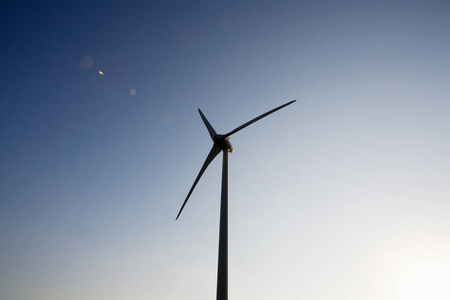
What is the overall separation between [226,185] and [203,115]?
46.8ft

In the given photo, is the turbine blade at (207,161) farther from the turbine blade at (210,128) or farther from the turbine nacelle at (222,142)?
the turbine blade at (210,128)

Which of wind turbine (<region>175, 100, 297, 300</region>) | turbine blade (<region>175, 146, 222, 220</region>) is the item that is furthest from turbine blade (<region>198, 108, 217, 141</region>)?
turbine blade (<region>175, 146, 222, 220</region>)

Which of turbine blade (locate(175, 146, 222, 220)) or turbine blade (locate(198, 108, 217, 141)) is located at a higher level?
turbine blade (locate(198, 108, 217, 141))

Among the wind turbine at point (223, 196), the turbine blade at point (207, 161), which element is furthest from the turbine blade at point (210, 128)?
the turbine blade at point (207, 161)

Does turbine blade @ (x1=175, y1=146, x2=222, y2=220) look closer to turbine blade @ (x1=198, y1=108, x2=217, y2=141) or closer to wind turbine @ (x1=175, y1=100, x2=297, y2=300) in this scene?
wind turbine @ (x1=175, y1=100, x2=297, y2=300)

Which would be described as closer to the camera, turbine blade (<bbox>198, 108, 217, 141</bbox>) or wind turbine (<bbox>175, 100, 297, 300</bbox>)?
wind turbine (<bbox>175, 100, 297, 300</bbox>)

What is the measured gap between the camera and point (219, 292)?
17.8m

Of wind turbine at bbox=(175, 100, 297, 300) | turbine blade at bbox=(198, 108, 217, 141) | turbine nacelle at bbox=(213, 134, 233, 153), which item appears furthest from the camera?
turbine blade at bbox=(198, 108, 217, 141)

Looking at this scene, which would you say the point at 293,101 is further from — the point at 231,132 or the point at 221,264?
the point at 221,264

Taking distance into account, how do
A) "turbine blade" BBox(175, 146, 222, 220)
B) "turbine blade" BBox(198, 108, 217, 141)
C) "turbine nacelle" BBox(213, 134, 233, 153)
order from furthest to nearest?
1. "turbine blade" BBox(198, 108, 217, 141)
2. "turbine blade" BBox(175, 146, 222, 220)
3. "turbine nacelle" BBox(213, 134, 233, 153)

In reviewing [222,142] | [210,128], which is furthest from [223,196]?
[210,128]

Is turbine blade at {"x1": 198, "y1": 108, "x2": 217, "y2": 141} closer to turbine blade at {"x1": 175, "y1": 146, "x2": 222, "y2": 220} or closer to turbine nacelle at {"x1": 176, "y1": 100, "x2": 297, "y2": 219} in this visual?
turbine nacelle at {"x1": 176, "y1": 100, "x2": 297, "y2": 219}

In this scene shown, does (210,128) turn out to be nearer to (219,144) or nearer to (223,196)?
(219,144)

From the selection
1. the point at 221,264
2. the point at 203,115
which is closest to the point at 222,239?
the point at 221,264
